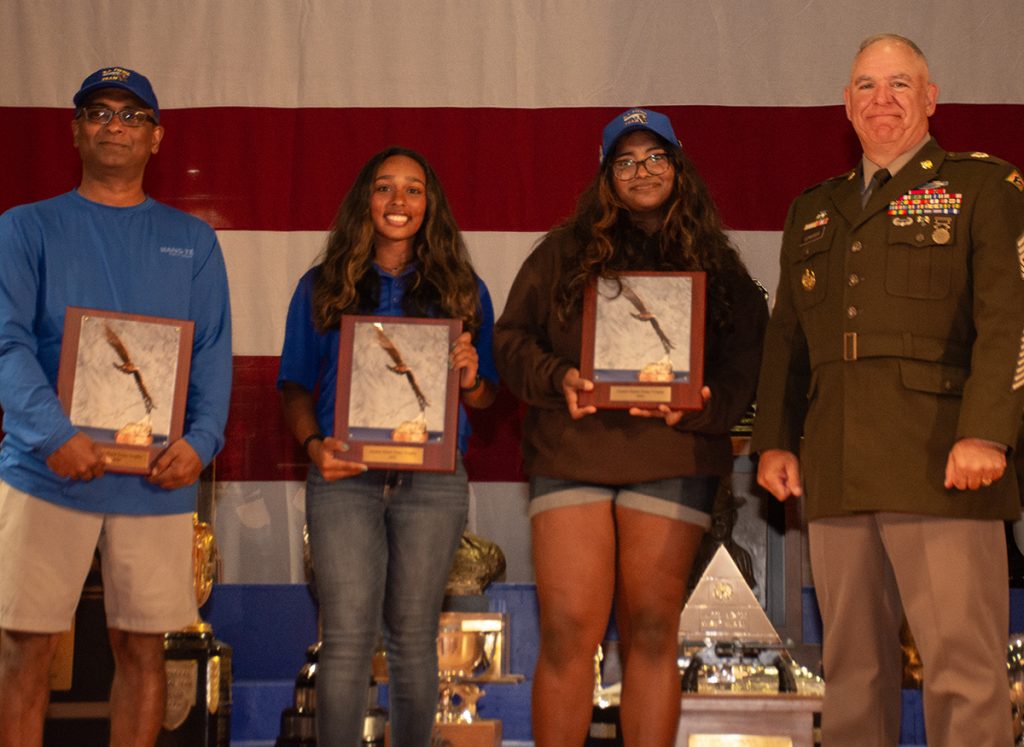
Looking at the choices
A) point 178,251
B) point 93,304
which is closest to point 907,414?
point 178,251

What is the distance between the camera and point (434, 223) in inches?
117

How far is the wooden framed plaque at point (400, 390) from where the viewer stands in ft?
9.03

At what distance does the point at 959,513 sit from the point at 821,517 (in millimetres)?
268

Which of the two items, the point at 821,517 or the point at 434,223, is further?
the point at 434,223

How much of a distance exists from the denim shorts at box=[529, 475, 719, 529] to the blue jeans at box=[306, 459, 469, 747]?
227 millimetres

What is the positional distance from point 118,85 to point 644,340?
129cm

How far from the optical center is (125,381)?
2734 mm

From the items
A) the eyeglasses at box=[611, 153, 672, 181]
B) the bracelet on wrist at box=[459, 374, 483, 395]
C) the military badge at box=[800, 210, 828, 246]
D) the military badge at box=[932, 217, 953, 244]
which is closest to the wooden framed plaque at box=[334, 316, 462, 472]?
the bracelet on wrist at box=[459, 374, 483, 395]

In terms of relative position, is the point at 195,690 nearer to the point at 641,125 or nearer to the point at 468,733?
the point at 468,733

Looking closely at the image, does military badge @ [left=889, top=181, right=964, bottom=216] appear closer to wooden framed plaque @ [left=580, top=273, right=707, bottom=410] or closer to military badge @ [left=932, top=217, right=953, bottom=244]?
military badge @ [left=932, top=217, right=953, bottom=244]

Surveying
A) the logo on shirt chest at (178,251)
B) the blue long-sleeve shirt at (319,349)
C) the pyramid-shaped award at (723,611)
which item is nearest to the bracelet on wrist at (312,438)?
the blue long-sleeve shirt at (319,349)

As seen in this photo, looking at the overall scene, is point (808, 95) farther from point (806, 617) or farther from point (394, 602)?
point (394, 602)

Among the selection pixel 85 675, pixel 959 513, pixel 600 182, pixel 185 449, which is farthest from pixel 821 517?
pixel 85 675

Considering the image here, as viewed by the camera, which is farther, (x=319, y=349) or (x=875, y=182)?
(x=319, y=349)
